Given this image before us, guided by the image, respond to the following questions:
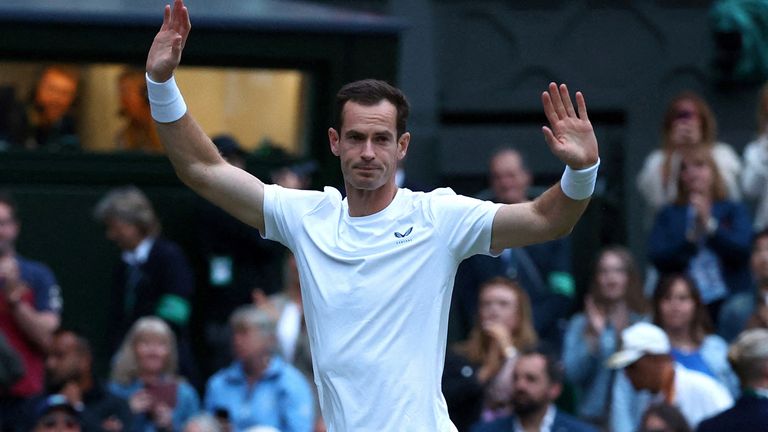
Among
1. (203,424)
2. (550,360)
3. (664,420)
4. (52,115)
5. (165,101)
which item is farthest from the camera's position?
(52,115)

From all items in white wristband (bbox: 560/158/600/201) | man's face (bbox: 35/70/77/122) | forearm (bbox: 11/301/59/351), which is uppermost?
man's face (bbox: 35/70/77/122)

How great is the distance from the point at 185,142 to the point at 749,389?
3598 mm

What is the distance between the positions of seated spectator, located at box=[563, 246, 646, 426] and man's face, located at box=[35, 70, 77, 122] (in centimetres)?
429

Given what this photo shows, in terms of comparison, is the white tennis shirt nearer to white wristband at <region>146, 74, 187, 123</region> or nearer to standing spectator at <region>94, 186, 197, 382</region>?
white wristband at <region>146, 74, 187, 123</region>

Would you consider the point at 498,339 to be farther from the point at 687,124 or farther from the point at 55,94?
the point at 55,94

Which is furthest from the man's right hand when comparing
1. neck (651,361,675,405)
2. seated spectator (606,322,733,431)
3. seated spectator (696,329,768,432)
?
neck (651,361,675,405)

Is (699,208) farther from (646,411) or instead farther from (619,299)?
(646,411)

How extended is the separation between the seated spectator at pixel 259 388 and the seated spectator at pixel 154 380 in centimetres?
17

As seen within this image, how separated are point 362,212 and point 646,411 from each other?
135 inches

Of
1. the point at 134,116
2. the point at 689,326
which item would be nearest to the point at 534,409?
the point at 689,326

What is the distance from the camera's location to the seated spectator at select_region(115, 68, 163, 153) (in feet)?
44.3

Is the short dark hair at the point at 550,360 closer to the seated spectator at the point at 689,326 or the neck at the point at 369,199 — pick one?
the seated spectator at the point at 689,326

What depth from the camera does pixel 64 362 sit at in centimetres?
1057

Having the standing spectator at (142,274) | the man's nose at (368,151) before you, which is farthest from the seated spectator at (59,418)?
the man's nose at (368,151)
